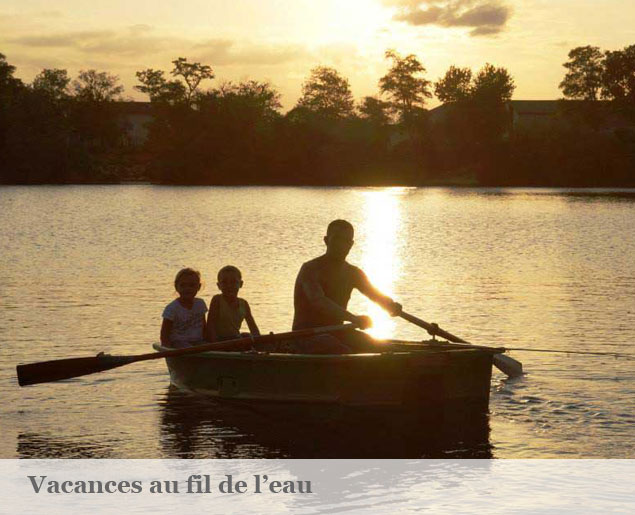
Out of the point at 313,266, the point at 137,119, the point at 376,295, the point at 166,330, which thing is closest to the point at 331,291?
the point at 313,266

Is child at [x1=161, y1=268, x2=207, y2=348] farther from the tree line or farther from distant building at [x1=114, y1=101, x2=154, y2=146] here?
distant building at [x1=114, y1=101, x2=154, y2=146]

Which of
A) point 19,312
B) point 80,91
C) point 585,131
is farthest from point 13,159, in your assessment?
point 19,312

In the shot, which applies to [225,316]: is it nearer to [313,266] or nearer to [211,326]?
[211,326]

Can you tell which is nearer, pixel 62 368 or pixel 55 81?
pixel 62 368

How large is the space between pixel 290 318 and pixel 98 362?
6.99 m

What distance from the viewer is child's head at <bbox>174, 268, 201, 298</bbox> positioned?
13070 millimetres

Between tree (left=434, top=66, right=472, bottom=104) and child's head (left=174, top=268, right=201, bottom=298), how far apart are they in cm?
11575

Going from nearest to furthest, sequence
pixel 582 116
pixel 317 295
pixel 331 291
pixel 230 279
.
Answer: pixel 317 295, pixel 331 291, pixel 230 279, pixel 582 116

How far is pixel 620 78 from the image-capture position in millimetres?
120000

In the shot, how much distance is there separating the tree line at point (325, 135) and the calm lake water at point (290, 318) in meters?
65.5

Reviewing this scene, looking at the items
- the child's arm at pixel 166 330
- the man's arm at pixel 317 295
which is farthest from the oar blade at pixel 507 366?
the child's arm at pixel 166 330

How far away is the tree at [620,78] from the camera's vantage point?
119562 mm

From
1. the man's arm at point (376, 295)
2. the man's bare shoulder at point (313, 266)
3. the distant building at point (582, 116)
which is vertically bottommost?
the man's arm at point (376, 295)

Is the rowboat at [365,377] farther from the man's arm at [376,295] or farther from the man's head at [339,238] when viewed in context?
the man's head at [339,238]
